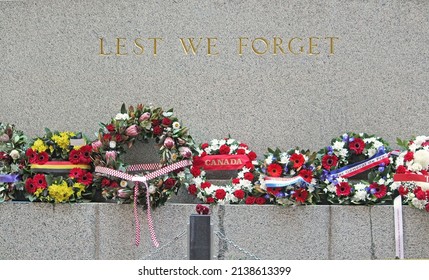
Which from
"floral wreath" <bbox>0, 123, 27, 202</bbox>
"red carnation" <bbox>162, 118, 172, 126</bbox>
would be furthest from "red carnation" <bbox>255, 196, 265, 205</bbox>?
"floral wreath" <bbox>0, 123, 27, 202</bbox>

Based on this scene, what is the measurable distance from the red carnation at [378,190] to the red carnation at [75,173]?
2668mm

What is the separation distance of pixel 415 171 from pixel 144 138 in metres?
2.49

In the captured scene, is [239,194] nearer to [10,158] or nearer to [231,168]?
[231,168]

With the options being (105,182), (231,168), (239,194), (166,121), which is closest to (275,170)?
(239,194)

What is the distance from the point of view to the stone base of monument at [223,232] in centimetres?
753

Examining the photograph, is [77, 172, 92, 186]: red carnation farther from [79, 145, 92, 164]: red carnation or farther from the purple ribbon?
the purple ribbon

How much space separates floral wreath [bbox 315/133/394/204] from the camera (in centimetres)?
755

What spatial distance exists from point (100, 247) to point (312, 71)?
8.73ft

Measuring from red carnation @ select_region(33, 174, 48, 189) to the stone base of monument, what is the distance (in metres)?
0.17

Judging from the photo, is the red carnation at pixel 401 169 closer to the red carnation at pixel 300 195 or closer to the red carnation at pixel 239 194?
the red carnation at pixel 300 195

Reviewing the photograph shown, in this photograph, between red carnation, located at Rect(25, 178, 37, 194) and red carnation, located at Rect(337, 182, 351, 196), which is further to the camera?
red carnation, located at Rect(25, 178, 37, 194)

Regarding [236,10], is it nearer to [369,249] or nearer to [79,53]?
[79,53]

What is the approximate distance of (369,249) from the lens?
7539 millimetres

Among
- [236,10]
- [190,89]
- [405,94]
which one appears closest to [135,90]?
[190,89]
